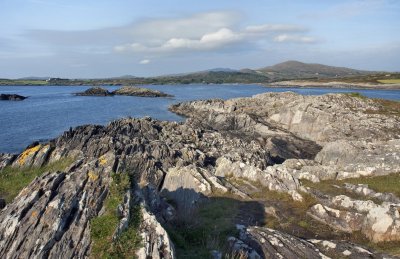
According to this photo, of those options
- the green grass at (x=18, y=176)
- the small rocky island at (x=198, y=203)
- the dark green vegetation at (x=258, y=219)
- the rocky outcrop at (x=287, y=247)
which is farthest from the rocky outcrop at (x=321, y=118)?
the rocky outcrop at (x=287, y=247)

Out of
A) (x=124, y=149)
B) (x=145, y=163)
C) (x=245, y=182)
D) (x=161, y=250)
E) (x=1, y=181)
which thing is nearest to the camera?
(x=161, y=250)

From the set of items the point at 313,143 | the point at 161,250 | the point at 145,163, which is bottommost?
the point at 313,143

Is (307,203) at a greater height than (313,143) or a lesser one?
greater

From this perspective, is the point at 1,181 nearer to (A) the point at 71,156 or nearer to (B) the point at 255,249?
(A) the point at 71,156

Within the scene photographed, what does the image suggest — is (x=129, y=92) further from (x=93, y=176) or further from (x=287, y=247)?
(x=287, y=247)

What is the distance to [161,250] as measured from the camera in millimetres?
12492

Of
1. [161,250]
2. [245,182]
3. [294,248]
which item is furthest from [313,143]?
[161,250]

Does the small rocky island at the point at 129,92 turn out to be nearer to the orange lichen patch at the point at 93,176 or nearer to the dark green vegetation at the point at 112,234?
the orange lichen patch at the point at 93,176

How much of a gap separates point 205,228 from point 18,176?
2107 cm

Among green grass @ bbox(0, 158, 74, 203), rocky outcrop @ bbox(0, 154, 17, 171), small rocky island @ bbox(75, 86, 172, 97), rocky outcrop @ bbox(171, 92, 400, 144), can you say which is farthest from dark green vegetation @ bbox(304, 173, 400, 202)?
small rocky island @ bbox(75, 86, 172, 97)

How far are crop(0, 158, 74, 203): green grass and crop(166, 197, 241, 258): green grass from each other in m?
12.5

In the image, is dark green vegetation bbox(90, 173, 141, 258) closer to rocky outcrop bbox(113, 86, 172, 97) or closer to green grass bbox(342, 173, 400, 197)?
green grass bbox(342, 173, 400, 197)

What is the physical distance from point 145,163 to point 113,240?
22.5 metres

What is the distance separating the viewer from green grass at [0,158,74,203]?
29.2 meters
